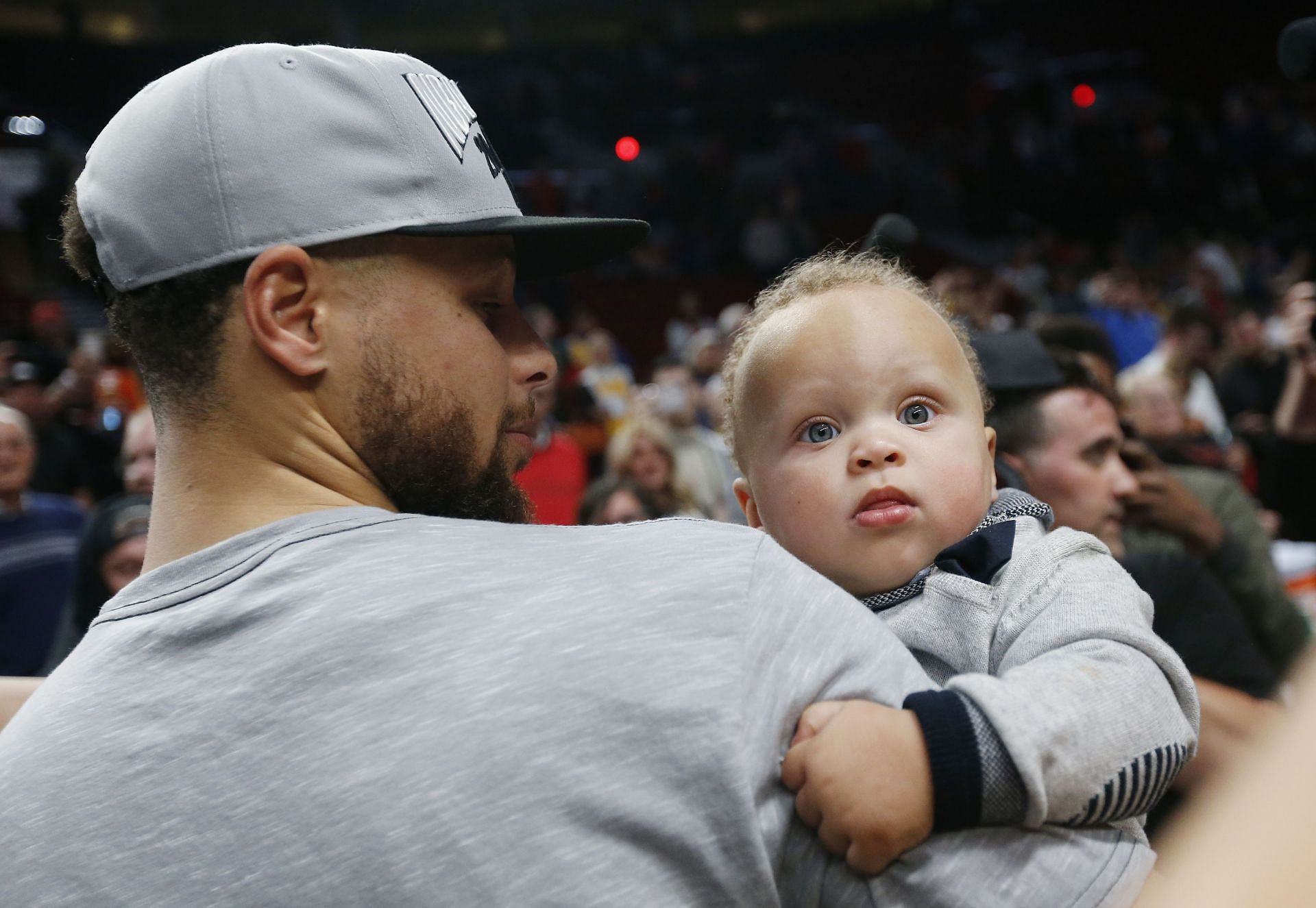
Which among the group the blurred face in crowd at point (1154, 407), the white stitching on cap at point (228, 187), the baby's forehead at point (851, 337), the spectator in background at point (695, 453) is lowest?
the spectator in background at point (695, 453)

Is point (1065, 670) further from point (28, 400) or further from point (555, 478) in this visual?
A: point (28, 400)

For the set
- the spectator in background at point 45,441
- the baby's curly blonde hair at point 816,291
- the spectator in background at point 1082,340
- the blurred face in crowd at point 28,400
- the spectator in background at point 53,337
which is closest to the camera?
the baby's curly blonde hair at point 816,291

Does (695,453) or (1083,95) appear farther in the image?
(1083,95)

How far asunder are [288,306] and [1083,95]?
751 inches

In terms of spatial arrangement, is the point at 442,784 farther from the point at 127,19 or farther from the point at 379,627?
the point at 127,19

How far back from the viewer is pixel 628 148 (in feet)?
62.2

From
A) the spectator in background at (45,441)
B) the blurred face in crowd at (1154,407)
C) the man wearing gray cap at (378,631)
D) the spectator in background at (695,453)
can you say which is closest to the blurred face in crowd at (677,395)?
the spectator in background at (695,453)

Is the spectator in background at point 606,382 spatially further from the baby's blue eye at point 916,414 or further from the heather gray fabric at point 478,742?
the heather gray fabric at point 478,742

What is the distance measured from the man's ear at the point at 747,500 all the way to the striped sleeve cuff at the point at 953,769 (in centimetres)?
65

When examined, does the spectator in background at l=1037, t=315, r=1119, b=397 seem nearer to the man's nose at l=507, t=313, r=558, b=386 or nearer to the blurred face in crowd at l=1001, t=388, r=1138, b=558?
the blurred face in crowd at l=1001, t=388, r=1138, b=558

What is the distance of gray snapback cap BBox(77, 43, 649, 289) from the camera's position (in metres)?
1.08

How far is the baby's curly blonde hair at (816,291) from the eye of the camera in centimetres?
150

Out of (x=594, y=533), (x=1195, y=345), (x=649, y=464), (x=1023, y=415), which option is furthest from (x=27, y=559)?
(x=1195, y=345)

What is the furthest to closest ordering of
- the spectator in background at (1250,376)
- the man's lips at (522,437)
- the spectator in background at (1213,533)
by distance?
the spectator in background at (1250,376), the spectator in background at (1213,533), the man's lips at (522,437)
